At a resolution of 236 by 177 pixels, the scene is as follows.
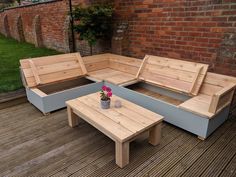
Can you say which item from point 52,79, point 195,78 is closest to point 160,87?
point 195,78

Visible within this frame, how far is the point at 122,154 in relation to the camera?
1.80 meters

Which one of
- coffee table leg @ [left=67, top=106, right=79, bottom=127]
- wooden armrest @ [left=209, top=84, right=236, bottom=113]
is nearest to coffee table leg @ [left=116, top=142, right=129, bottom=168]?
coffee table leg @ [left=67, top=106, right=79, bottom=127]

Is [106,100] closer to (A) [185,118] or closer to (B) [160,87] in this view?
(A) [185,118]

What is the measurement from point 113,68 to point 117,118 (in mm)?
2261

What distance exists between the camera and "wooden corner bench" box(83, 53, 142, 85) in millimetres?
3475

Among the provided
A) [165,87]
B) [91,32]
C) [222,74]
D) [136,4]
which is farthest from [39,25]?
[222,74]

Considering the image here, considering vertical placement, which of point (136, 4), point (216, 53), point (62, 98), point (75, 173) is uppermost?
point (136, 4)

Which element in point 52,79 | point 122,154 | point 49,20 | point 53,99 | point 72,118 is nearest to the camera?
point 122,154

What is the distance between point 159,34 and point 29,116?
261 cm

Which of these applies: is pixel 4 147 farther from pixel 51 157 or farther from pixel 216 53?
pixel 216 53

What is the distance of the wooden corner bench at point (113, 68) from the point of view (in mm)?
3475

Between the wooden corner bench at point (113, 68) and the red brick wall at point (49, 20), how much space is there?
103 inches

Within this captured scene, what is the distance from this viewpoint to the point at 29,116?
286 centimetres

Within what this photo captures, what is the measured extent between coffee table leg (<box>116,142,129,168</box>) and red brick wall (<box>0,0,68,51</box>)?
508cm
